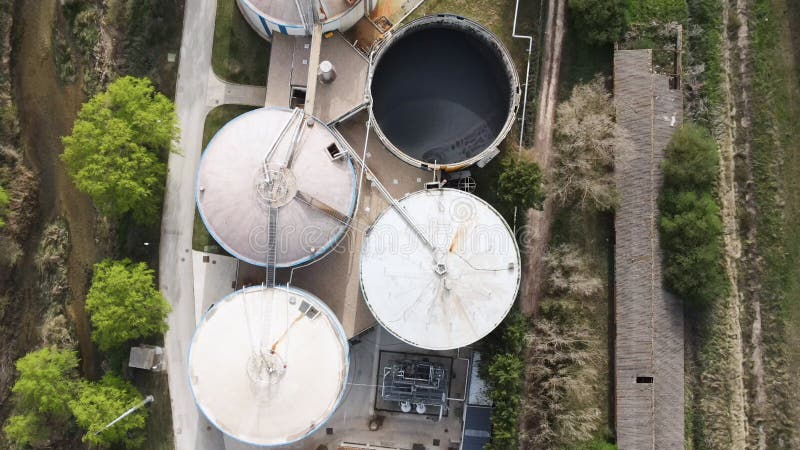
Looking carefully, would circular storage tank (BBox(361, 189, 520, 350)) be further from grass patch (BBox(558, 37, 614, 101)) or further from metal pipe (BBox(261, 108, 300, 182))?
grass patch (BBox(558, 37, 614, 101))

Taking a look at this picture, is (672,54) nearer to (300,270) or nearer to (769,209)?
(769,209)

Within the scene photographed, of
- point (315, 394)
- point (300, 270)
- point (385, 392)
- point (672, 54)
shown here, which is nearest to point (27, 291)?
point (300, 270)

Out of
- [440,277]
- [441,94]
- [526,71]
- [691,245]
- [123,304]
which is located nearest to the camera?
[440,277]

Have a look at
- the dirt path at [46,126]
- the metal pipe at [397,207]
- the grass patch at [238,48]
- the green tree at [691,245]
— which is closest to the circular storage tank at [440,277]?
the metal pipe at [397,207]

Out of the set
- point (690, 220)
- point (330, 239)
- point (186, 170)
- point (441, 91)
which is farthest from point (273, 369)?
point (690, 220)

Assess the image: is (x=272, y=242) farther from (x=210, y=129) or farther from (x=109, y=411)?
(x=109, y=411)

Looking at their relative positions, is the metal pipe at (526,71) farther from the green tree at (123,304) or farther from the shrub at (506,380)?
the green tree at (123,304)

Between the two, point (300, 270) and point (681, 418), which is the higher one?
point (300, 270)

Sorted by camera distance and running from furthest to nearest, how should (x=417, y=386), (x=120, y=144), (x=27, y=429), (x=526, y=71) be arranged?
1. (x=526, y=71)
2. (x=417, y=386)
3. (x=27, y=429)
4. (x=120, y=144)
